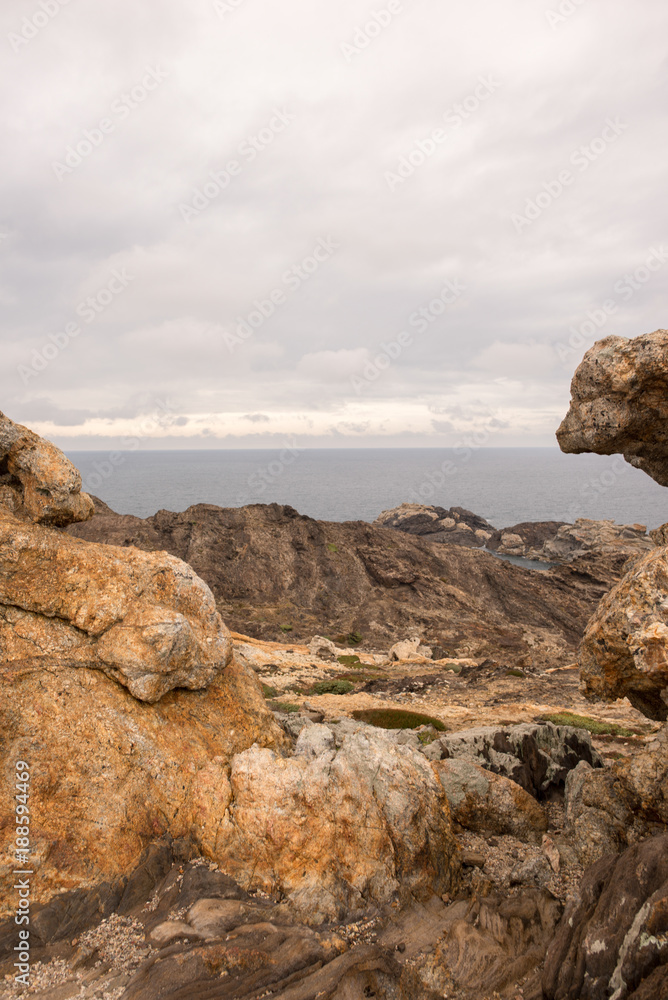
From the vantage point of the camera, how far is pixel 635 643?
34.6ft

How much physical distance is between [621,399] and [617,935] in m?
11.6

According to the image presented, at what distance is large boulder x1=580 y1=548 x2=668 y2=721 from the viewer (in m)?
10.4

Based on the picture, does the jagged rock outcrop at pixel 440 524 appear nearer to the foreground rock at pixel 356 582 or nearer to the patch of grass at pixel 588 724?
the foreground rock at pixel 356 582

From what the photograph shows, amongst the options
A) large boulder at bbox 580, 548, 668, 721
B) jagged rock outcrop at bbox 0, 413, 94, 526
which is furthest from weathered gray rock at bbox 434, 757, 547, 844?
jagged rock outcrop at bbox 0, 413, 94, 526

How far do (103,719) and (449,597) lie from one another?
5951 cm

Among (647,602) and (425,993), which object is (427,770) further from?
(647,602)

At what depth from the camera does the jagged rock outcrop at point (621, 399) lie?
13.0 m

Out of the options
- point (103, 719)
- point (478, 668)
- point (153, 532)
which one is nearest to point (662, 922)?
point (103, 719)

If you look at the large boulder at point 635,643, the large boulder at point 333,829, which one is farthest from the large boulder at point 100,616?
the large boulder at point 635,643

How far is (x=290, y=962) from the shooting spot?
9414 mm

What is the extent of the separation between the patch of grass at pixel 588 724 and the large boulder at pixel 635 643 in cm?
1181

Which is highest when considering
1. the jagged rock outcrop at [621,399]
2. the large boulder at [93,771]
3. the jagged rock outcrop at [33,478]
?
the jagged rock outcrop at [621,399]

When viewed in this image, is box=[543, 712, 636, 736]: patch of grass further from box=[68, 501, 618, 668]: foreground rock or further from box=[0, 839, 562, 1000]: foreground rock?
box=[68, 501, 618, 668]: foreground rock

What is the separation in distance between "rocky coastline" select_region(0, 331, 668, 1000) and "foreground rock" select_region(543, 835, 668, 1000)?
37 millimetres
